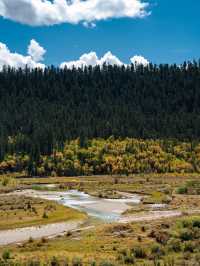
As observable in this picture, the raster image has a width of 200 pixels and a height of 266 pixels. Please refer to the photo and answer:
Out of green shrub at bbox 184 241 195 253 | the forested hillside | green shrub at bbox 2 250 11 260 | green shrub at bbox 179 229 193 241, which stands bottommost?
green shrub at bbox 2 250 11 260

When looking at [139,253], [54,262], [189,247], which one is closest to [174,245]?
[189,247]

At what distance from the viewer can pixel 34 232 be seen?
56.8 metres

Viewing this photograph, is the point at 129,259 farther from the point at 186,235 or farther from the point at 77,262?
the point at 186,235

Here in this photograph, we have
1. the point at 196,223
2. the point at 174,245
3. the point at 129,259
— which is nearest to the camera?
the point at 129,259

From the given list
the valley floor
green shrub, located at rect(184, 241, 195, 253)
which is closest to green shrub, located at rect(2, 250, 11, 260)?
the valley floor

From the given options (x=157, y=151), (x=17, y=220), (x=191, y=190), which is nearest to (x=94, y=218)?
(x=17, y=220)

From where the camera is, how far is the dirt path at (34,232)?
5256 centimetres

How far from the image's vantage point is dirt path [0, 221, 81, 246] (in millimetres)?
52562

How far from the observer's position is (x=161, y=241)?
154 ft

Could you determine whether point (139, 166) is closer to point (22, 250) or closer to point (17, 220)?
point (17, 220)

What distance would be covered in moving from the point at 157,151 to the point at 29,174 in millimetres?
50902

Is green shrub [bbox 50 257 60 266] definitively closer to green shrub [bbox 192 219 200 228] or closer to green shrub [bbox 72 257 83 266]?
green shrub [bbox 72 257 83 266]

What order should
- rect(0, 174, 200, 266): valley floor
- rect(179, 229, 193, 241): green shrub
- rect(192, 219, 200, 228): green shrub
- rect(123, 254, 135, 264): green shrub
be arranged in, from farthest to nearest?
rect(192, 219, 200, 228): green shrub
rect(179, 229, 193, 241): green shrub
rect(0, 174, 200, 266): valley floor
rect(123, 254, 135, 264): green shrub

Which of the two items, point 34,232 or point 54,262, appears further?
point 34,232
